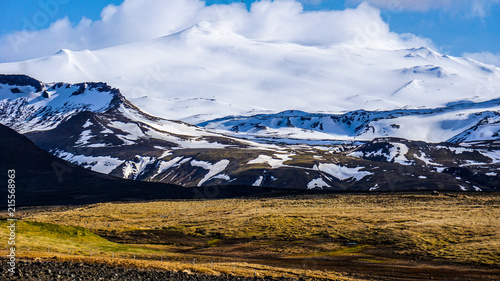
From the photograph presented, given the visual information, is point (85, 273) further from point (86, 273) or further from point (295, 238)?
point (295, 238)

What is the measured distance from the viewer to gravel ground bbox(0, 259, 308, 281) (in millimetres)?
42844

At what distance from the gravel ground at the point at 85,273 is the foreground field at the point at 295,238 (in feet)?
8.16

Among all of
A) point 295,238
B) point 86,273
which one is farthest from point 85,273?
point 295,238

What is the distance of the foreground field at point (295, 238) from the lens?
2233 inches

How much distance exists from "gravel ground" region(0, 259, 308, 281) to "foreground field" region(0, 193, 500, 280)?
2486 mm

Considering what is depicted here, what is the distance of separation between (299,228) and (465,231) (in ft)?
72.3

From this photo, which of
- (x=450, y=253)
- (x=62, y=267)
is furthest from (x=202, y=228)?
(x=62, y=267)

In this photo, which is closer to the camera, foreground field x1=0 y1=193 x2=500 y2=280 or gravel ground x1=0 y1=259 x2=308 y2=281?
gravel ground x1=0 y1=259 x2=308 y2=281

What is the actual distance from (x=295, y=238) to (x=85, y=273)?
38588mm

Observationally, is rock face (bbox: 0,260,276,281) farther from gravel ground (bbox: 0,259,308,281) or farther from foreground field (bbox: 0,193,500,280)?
foreground field (bbox: 0,193,500,280)

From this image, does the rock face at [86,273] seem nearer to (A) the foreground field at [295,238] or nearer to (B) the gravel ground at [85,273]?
(B) the gravel ground at [85,273]

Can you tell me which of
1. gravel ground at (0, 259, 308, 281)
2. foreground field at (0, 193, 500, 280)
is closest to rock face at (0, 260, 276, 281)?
gravel ground at (0, 259, 308, 281)

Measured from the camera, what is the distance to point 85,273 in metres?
44.8

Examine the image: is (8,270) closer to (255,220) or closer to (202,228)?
(202,228)
